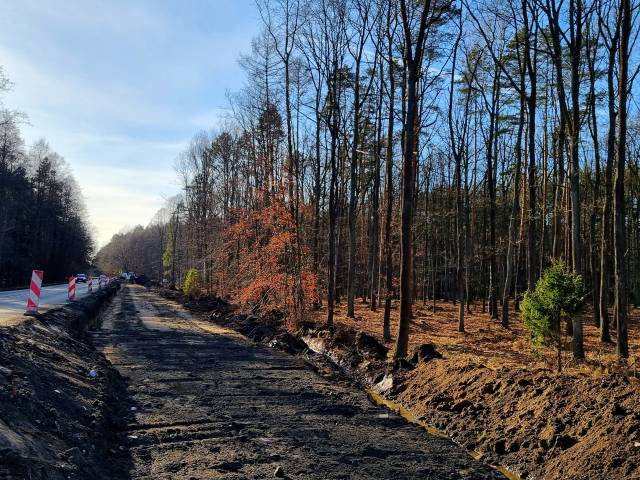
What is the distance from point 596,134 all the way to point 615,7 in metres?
7.30

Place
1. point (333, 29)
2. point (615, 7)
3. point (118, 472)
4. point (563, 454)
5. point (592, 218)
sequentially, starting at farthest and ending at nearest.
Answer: point (592, 218)
point (333, 29)
point (615, 7)
point (563, 454)
point (118, 472)

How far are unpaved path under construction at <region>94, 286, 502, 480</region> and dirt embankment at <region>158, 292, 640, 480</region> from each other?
1.79 ft

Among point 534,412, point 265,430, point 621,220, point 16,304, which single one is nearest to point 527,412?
point 534,412

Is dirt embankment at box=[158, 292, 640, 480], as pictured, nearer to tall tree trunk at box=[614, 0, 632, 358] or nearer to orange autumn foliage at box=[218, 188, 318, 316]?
tall tree trunk at box=[614, 0, 632, 358]

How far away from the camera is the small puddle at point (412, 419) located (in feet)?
19.4

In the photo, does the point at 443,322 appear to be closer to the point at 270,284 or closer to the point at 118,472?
the point at 270,284

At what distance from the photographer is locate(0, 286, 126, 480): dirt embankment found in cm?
446

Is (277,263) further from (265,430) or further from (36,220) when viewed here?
(36,220)

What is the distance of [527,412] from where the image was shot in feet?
22.5

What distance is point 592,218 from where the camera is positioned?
28.5m

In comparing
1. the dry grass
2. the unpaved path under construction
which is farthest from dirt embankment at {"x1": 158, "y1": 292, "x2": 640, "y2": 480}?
the dry grass

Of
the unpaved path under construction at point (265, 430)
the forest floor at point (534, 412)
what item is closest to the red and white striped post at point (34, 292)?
the unpaved path under construction at point (265, 430)

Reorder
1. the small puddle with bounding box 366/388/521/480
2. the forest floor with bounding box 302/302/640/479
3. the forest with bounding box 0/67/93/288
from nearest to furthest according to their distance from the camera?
1. the forest floor with bounding box 302/302/640/479
2. the small puddle with bounding box 366/388/521/480
3. the forest with bounding box 0/67/93/288

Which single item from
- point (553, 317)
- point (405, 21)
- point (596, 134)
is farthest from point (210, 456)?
point (596, 134)
